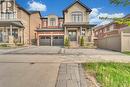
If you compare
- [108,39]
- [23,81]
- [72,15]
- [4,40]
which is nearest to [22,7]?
[4,40]

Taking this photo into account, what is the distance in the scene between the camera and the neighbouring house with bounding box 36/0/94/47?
133ft

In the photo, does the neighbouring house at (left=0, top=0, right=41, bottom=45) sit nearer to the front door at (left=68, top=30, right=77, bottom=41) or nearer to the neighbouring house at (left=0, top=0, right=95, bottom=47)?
the neighbouring house at (left=0, top=0, right=95, bottom=47)

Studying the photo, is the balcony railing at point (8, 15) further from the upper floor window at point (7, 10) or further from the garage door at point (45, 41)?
the garage door at point (45, 41)

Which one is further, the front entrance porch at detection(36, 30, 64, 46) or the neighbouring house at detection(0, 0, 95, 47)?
the front entrance porch at detection(36, 30, 64, 46)

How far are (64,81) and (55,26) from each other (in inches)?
1659

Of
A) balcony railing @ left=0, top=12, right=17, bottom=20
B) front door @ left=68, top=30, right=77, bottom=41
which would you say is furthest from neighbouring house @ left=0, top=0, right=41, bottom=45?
front door @ left=68, top=30, right=77, bottom=41

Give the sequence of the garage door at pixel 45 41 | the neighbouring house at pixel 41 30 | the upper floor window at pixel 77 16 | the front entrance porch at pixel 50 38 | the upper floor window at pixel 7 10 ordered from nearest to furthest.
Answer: the neighbouring house at pixel 41 30, the upper floor window at pixel 7 10, the upper floor window at pixel 77 16, the front entrance porch at pixel 50 38, the garage door at pixel 45 41

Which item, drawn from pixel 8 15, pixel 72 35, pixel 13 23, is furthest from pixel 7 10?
pixel 72 35

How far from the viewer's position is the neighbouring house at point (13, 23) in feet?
122

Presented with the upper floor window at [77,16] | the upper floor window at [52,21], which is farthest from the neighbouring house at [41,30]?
the upper floor window at [52,21]

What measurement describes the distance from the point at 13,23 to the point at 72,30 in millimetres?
12932

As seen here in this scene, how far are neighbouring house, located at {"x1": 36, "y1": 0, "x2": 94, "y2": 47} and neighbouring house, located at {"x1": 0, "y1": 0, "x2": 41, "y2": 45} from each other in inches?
146

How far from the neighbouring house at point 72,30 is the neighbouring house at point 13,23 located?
3696 mm

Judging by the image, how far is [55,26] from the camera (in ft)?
160
